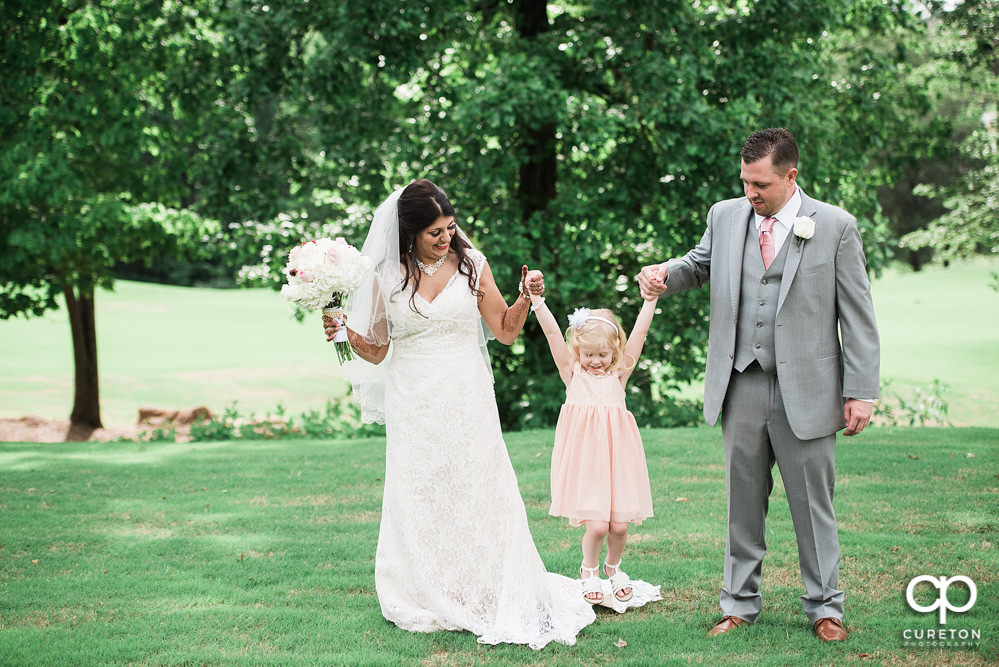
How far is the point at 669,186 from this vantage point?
36.9ft

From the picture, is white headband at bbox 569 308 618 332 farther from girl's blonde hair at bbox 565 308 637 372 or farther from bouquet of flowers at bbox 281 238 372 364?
bouquet of flowers at bbox 281 238 372 364

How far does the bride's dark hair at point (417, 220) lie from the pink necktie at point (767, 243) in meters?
1.45

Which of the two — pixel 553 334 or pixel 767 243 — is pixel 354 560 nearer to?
pixel 553 334

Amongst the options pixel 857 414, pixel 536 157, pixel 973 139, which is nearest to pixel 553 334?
pixel 857 414

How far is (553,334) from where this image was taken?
4.71 m

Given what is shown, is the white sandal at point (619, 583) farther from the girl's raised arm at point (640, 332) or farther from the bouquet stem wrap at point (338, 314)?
the bouquet stem wrap at point (338, 314)

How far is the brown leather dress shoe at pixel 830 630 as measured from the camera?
14.0 ft

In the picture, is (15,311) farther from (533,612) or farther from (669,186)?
(533,612)

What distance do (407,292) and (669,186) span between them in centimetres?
724

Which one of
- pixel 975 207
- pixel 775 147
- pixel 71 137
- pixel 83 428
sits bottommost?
pixel 83 428

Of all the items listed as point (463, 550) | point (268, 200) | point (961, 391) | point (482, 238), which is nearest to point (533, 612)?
point (463, 550)

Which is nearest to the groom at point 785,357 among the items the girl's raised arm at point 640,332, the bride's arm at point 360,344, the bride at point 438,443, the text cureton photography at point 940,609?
the girl's raised arm at point 640,332

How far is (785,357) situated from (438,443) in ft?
5.84

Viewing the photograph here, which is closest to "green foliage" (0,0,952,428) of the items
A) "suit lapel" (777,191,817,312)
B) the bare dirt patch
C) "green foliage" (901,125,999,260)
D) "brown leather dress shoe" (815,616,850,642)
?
the bare dirt patch
